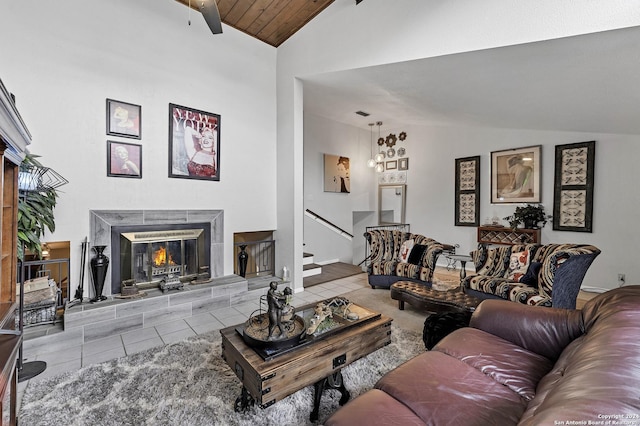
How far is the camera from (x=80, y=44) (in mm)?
3119

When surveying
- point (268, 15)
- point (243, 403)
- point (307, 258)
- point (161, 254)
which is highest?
point (268, 15)

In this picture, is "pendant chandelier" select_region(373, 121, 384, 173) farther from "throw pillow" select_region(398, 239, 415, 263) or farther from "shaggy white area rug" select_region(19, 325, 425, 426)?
"shaggy white area rug" select_region(19, 325, 425, 426)

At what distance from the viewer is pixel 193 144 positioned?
391cm

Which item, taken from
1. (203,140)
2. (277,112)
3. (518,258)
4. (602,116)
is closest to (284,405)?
(518,258)

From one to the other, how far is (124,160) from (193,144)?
854mm

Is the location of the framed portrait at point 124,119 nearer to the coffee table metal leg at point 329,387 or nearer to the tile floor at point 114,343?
the tile floor at point 114,343

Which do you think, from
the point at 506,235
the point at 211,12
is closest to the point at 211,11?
the point at 211,12

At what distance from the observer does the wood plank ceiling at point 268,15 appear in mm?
3775

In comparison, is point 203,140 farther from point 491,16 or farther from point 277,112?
point 491,16

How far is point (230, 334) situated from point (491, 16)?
354 cm

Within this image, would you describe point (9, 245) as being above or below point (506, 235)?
above

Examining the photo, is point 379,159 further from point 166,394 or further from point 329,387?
point 166,394

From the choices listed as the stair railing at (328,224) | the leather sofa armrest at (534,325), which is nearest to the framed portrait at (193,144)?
the stair railing at (328,224)

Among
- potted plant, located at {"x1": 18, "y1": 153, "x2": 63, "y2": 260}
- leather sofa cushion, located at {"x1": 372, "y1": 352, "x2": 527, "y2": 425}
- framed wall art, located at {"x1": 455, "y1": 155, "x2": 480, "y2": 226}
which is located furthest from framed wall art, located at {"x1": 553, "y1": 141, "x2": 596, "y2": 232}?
potted plant, located at {"x1": 18, "y1": 153, "x2": 63, "y2": 260}
